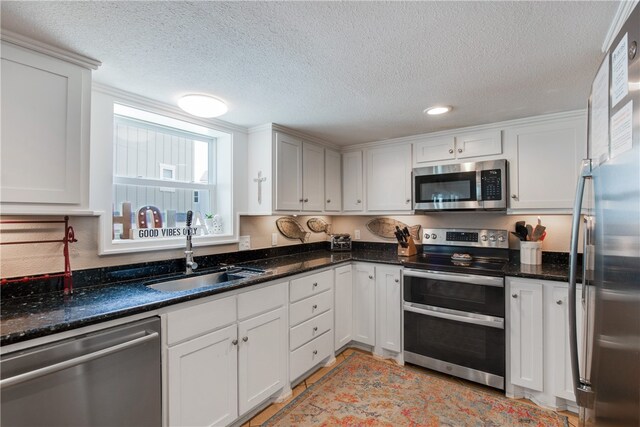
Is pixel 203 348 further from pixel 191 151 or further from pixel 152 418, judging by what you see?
pixel 191 151

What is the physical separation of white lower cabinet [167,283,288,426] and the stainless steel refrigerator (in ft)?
5.31

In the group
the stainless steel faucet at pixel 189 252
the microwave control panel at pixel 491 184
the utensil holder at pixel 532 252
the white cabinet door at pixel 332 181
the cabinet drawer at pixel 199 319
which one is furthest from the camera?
the white cabinet door at pixel 332 181

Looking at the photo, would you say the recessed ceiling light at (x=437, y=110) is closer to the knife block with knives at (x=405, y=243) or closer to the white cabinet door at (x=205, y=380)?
the knife block with knives at (x=405, y=243)

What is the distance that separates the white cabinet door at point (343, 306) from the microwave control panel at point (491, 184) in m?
1.39

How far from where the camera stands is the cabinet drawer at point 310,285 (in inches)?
90.7

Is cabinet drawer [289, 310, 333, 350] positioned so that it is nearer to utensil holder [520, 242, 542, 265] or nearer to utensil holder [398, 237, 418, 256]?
utensil holder [398, 237, 418, 256]

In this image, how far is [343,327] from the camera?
2871 mm

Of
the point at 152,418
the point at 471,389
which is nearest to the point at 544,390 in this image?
the point at 471,389

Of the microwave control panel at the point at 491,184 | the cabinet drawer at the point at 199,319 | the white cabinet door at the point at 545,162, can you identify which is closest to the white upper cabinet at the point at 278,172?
the cabinet drawer at the point at 199,319

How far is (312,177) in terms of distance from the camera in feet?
10.0

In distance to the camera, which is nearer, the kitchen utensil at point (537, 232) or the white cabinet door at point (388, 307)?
the kitchen utensil at point (537, 232)

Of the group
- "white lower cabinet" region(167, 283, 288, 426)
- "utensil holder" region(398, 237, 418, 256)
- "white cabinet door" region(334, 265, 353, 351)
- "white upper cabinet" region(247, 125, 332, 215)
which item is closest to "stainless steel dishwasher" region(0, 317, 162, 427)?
"white lower cabinet" region(167, 283, 288, 426)

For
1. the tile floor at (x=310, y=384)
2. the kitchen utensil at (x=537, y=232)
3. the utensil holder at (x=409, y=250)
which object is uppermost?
the kitchen utensil at (x=537, y=232)

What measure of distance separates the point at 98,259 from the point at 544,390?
122 inches
